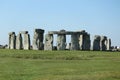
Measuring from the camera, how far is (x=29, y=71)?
24.3m

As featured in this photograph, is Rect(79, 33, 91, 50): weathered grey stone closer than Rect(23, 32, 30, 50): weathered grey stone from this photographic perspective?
No

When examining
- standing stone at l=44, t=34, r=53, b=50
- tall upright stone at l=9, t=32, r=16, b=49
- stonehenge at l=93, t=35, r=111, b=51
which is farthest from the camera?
tall upright stone at l=9, t=32, r=16, b=49

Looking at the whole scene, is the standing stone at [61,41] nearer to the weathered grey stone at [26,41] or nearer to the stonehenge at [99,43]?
the weathered grey stone at [26,41]

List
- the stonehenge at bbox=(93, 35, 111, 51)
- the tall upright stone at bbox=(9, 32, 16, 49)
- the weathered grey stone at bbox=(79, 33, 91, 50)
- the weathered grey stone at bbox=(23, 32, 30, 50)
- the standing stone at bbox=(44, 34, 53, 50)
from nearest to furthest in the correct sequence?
the standing stone at bbox=(44, 34, 53, 50) → the weathered grey stone at bbox=(23, 32, 30, 50) → the weathered grey stone at bbox=(79, 33, 91, 50) → the stonehenge at bbox=(93, 35, 111, 51) → the tall upright stone at bbox=(9, 32, 16, 49)

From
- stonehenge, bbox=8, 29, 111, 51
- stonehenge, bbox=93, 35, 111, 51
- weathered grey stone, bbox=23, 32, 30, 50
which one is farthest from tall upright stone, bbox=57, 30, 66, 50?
stonehenge, bbox=93, 35, 111, 51

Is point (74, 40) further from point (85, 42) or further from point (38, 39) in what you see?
point (38, 39)

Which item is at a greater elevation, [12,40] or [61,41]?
[12,40]

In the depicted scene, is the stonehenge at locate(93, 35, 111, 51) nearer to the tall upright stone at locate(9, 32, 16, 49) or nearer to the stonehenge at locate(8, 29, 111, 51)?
the stonehenge at locate(8, 29, 111, 51)

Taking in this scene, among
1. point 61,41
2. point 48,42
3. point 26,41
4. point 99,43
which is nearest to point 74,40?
point 61,41

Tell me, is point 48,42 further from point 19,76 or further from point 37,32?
point 19,76

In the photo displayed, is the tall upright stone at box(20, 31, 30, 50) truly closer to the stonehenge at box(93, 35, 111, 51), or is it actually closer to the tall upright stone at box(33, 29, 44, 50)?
the tall upright stone at box(33, 29, 44, 50)

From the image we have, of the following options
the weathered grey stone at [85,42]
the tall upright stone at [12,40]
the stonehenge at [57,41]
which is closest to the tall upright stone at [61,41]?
the stonehenge at [57,41]

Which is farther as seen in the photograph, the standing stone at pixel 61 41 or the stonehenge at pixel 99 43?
the stonehenge at pixel 99 43

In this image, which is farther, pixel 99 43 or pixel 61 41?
pixel 99 43
